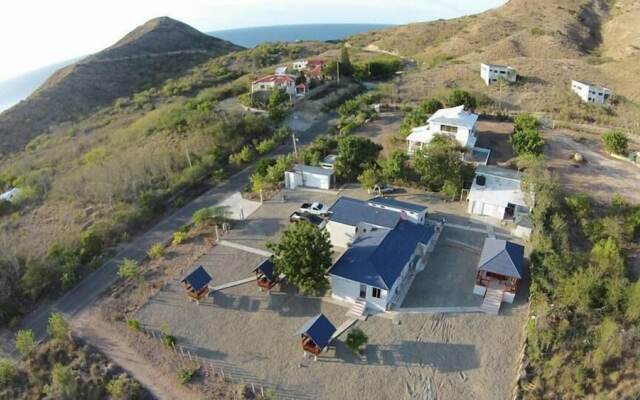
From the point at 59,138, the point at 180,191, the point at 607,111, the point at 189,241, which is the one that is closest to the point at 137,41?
the point at 59,138

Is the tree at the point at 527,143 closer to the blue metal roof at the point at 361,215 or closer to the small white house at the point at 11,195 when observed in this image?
the blue metal roof at the point at 361,215

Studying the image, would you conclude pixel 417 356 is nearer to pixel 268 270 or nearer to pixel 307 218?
pixel 268 270

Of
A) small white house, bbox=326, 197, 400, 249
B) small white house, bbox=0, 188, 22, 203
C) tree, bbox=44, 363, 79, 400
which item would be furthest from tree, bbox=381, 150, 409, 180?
small white house, bbox=0, 188, 22, 203

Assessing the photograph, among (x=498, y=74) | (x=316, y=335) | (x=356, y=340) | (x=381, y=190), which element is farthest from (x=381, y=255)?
(x=498, y=74)

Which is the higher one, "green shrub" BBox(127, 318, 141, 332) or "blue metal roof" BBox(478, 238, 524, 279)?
"blue metal roof" BBox(478, 238, 524, 279)

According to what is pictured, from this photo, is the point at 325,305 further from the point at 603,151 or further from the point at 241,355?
the point at 603,151

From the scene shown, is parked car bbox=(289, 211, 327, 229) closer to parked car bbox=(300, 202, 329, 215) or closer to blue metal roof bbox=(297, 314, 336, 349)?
parked car bbox=(300, 202, 329, 215)
